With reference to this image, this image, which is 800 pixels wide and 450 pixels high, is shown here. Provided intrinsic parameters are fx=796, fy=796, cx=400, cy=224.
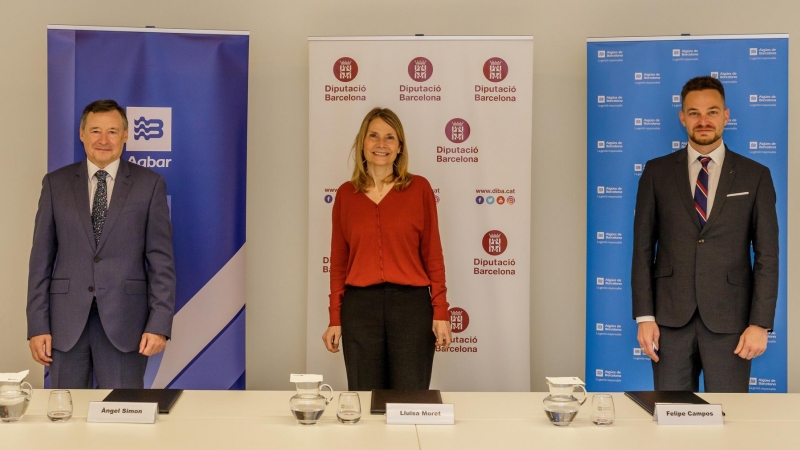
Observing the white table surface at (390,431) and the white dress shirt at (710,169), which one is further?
the white dress shirt at (710,169)

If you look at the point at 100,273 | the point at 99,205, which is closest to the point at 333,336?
the point at 100,273

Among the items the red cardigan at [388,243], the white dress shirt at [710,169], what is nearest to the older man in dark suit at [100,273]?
the red cardigan at [388,243]

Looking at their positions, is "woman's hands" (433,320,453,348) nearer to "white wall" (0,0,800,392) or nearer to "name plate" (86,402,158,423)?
"white wall" (0,0,800,392)

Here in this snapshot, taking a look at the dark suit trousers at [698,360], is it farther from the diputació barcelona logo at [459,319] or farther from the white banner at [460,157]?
the diputació barcelona logo at [459,319]

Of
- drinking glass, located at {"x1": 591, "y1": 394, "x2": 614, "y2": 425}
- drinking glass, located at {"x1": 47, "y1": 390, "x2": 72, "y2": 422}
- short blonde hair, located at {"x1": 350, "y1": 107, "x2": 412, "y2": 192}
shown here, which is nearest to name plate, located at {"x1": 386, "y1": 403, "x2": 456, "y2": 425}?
drinking glass, located at {"x1": 591, "y1": 394, "x2": 614, "y2": 425}

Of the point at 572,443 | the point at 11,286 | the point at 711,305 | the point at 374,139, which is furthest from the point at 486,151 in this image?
the point at 11,286

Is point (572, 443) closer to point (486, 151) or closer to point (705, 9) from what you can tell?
point (486, 151)

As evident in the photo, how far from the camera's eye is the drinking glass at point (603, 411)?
2.10 m

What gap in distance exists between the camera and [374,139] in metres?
3.66

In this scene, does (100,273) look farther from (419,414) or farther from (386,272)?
(419,414)

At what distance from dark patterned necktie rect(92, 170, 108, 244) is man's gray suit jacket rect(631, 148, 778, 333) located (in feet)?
7.75

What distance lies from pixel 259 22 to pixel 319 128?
85cm

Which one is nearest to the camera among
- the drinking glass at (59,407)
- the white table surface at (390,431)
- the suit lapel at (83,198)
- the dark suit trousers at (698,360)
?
the white table surface at (390,431)

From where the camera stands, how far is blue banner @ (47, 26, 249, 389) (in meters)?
4.14
